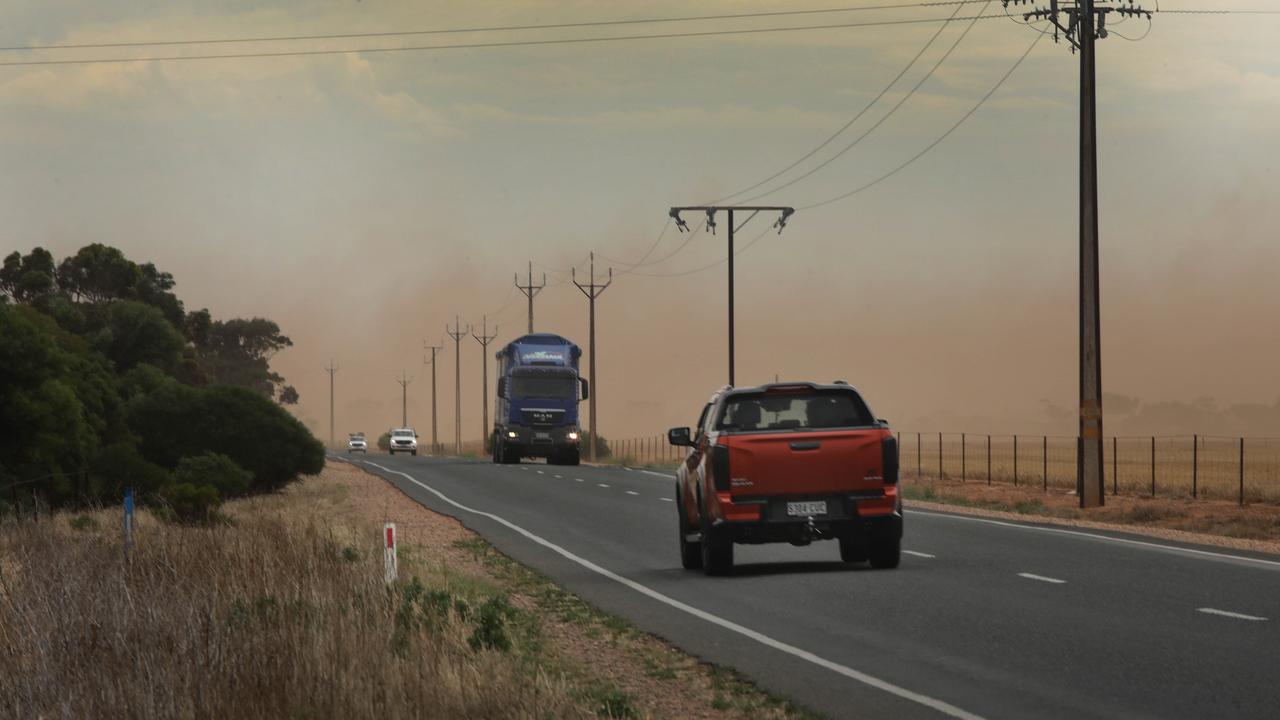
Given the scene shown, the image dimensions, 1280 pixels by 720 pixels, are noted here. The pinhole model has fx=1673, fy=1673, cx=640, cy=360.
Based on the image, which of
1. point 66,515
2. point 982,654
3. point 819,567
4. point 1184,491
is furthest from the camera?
point 1184,491

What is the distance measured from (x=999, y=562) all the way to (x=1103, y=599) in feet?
13.3

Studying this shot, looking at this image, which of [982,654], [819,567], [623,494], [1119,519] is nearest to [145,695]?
[982,654]

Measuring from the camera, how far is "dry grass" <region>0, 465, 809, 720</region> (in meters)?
9.74

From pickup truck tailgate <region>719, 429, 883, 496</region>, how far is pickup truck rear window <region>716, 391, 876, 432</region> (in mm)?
329

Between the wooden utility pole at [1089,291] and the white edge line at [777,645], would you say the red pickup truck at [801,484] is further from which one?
the wooden utility pole at [1089,291]

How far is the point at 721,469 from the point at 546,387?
41.3 m

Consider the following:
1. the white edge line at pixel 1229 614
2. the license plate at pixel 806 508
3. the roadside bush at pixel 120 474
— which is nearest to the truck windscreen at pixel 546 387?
the roadside bush at pixel 120 474

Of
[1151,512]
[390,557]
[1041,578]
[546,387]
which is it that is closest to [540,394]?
[546,387]

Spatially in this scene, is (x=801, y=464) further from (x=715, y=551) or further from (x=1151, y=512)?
(x=1151, y=512)

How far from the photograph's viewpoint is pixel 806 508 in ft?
59.9

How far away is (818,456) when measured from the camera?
1831 centimetres

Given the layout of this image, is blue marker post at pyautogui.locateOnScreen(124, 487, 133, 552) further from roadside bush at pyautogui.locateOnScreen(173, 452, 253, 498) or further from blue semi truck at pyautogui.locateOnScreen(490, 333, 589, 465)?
blue semi truck at pyautogui.locateOnScreen(490, 333, 589, 465)

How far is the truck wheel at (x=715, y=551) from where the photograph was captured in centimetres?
1868

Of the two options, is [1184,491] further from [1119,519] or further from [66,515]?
[66,515]
